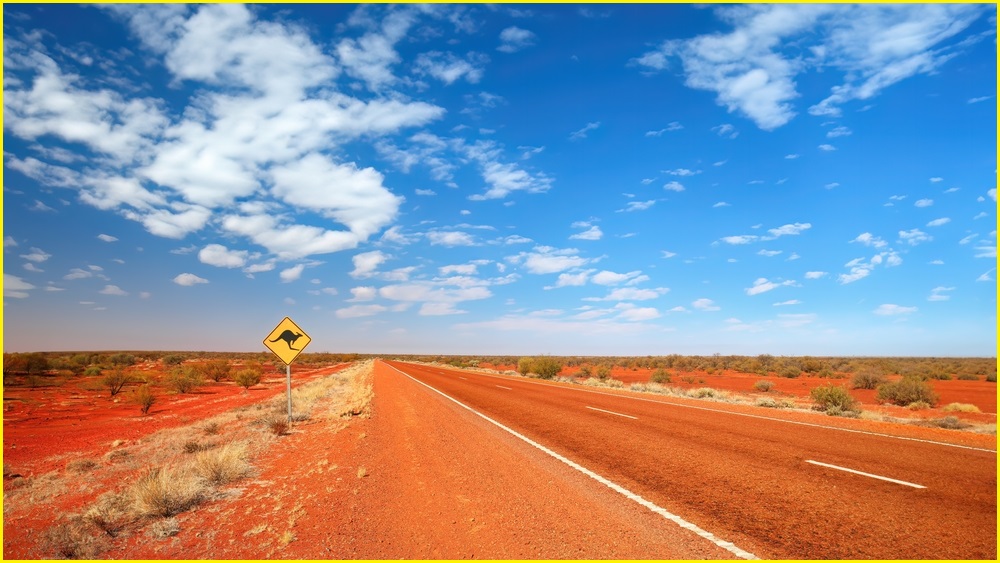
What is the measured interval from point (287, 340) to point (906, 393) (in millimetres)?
29313

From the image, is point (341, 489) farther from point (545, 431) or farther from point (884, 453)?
point (884, 453)

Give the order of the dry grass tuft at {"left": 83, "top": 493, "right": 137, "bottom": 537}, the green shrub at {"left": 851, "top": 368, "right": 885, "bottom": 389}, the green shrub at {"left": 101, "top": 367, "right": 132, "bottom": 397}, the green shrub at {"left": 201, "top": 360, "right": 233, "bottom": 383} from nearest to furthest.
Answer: the dry grass tuft at {"left": 83, "top": 493, "right": 137, "bottom": 537}, the green shrub at {"left": 101, "top": 367, "right": 132, "bottom": 397}, the green shrub at {"left": 851, "top": 368, "right": 885, "bottom": 389}, the green shrub at {"left": 201, "top": 360, "right": 233, "bottom": 383}

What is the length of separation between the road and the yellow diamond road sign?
472 cm

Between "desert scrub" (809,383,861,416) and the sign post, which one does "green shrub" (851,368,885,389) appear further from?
the sign post

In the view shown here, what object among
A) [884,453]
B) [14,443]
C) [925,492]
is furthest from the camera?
[14,443]

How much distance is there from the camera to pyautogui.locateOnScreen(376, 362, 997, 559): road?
4.93 m

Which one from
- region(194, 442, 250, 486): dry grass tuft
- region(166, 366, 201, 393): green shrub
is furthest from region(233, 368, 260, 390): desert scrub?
region(194, 442, 250, 486): dry grass tuft

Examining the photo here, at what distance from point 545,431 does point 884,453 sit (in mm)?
6960

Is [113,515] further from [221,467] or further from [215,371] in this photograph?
[215,371]

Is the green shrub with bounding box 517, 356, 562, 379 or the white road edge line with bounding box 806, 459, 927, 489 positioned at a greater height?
the white road edge line with bounding box 806, 459, 927, 489

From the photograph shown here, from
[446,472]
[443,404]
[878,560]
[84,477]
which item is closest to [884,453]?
[878,560]

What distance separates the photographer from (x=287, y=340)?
13.1 meters

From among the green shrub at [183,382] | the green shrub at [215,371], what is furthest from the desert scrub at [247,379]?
the green shrub at [215,371]

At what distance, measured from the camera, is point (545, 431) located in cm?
1191
